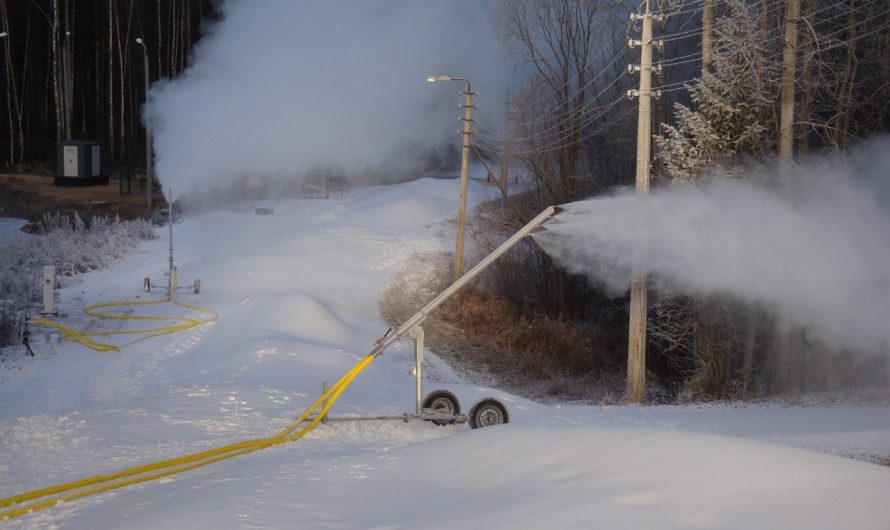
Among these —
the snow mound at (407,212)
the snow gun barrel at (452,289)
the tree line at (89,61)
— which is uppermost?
the tree line at (89,61)

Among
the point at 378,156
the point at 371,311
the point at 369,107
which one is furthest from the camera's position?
the point at 378,156

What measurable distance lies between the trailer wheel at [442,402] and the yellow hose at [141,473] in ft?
4.14

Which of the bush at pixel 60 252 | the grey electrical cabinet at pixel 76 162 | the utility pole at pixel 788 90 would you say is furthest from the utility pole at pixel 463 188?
the grey electrical cabinet at pixel 76 162

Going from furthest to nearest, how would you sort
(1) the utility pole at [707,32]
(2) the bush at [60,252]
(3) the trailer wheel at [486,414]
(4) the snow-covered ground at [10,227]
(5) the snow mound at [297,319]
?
(4) the snow-covered ground at [10,227] → (2) the bush at [60,252] → (1) the utility pole at [707,32] → (5) the snow mound at [297,319] → (3) the trailer wheel at [486,414]

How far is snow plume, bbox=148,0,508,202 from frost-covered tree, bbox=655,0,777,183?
26.3 m

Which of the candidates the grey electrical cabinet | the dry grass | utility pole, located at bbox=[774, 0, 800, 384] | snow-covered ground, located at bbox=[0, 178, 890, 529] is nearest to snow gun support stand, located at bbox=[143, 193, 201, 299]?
snow-covered ground, located at bbox=[0, 178, 890, 529]

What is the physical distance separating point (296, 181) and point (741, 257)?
36.9 meters

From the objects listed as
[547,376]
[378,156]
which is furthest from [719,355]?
[378,156]

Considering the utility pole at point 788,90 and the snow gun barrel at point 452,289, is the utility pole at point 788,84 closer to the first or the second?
the utility pole at point 788,90

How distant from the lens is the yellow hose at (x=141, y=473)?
8.97 metres

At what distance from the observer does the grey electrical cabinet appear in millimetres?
47594

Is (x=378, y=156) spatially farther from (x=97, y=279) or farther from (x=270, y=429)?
(x=270, y=429)

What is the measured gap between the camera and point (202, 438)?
1216 centimetres

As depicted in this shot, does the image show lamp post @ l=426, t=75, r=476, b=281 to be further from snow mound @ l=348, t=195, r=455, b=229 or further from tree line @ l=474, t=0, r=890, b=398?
snow mound @ l=348, t=195, r=455, b=229
